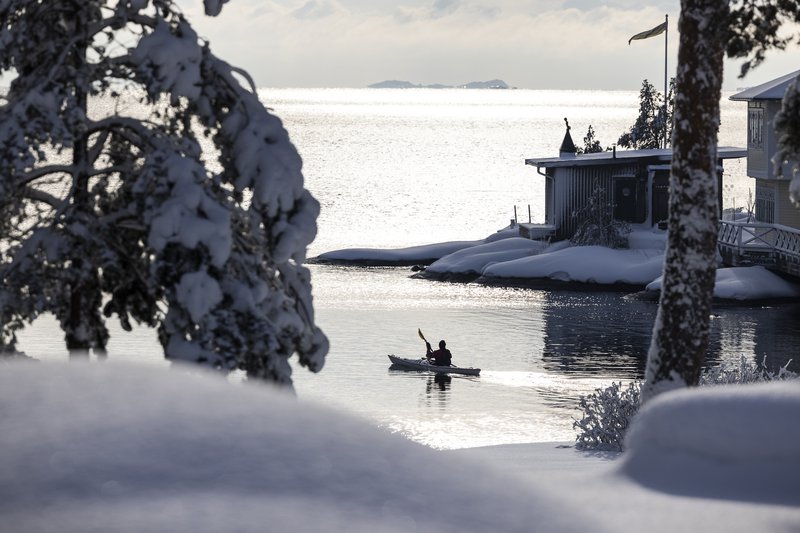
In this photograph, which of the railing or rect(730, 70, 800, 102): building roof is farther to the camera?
rect(730, 70, 800, 102): building roof

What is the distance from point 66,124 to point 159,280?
2029 mm

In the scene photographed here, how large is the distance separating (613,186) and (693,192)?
141 ft

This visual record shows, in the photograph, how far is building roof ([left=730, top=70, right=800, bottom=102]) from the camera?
46.9 m

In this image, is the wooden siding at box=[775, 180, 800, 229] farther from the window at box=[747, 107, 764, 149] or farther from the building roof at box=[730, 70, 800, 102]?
the building roof at box=[730, 70, 800, 102]

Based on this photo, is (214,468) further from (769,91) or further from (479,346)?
(769,91)

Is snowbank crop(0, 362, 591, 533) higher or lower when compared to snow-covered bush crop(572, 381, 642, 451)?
higher

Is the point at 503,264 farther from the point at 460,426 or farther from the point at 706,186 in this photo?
the point at 706,186

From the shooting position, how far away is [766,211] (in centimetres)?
5119

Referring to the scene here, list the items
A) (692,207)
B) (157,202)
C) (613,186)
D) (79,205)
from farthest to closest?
1. (613,186)
2. (692,207)
3. (79,205)
4. (157,202)

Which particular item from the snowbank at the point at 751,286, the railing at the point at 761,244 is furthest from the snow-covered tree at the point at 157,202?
the railing at the point at 761,244

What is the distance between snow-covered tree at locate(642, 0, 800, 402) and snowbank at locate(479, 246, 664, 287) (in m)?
36.2

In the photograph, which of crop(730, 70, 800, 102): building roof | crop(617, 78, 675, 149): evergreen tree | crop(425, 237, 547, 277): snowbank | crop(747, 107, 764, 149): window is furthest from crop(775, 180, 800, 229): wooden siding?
crop(617, 78, 675, 149): evergreen tree

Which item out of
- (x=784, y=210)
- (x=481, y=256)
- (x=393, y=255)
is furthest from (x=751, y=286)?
(x=393, y=255)

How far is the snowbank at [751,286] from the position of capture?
45.0 meters
